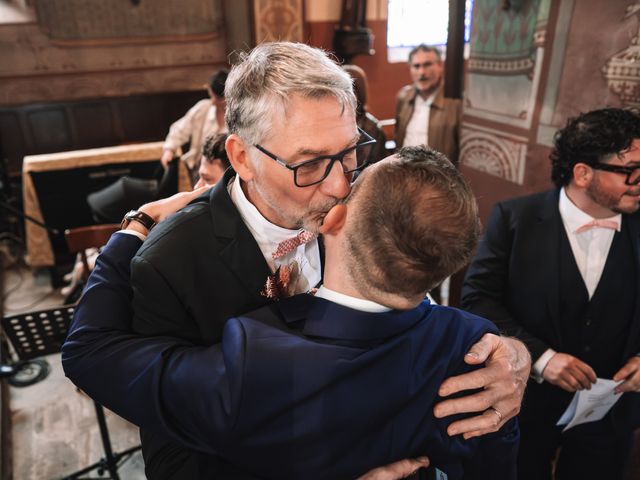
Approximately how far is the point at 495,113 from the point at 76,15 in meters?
6.68

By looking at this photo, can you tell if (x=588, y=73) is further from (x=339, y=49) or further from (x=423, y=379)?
(x=339, y=49)

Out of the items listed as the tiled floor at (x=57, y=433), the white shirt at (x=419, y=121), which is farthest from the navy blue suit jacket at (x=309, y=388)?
the white shirt at (x=419, y=121)

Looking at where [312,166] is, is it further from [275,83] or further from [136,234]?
[136,234]

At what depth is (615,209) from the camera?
1.89 meters

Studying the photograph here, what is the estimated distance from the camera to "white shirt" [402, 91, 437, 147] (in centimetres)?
477

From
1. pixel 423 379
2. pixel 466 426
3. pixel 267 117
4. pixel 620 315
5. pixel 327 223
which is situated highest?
pixel 267 117

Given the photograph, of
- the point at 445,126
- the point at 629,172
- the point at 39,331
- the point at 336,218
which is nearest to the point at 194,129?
the point at 445,126

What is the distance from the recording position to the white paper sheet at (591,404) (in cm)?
188

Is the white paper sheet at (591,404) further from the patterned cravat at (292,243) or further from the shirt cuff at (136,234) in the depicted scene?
the shirt cuff at (136,234)

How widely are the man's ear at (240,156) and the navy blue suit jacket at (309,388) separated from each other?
0.47m

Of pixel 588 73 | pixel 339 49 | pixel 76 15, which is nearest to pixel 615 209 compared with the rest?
pixel 588 73

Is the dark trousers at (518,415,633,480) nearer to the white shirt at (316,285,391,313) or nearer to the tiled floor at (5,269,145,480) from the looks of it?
the white shirt at (316,285,391,313)

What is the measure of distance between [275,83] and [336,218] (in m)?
0.47

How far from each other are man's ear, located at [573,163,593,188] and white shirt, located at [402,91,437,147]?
285 cm
